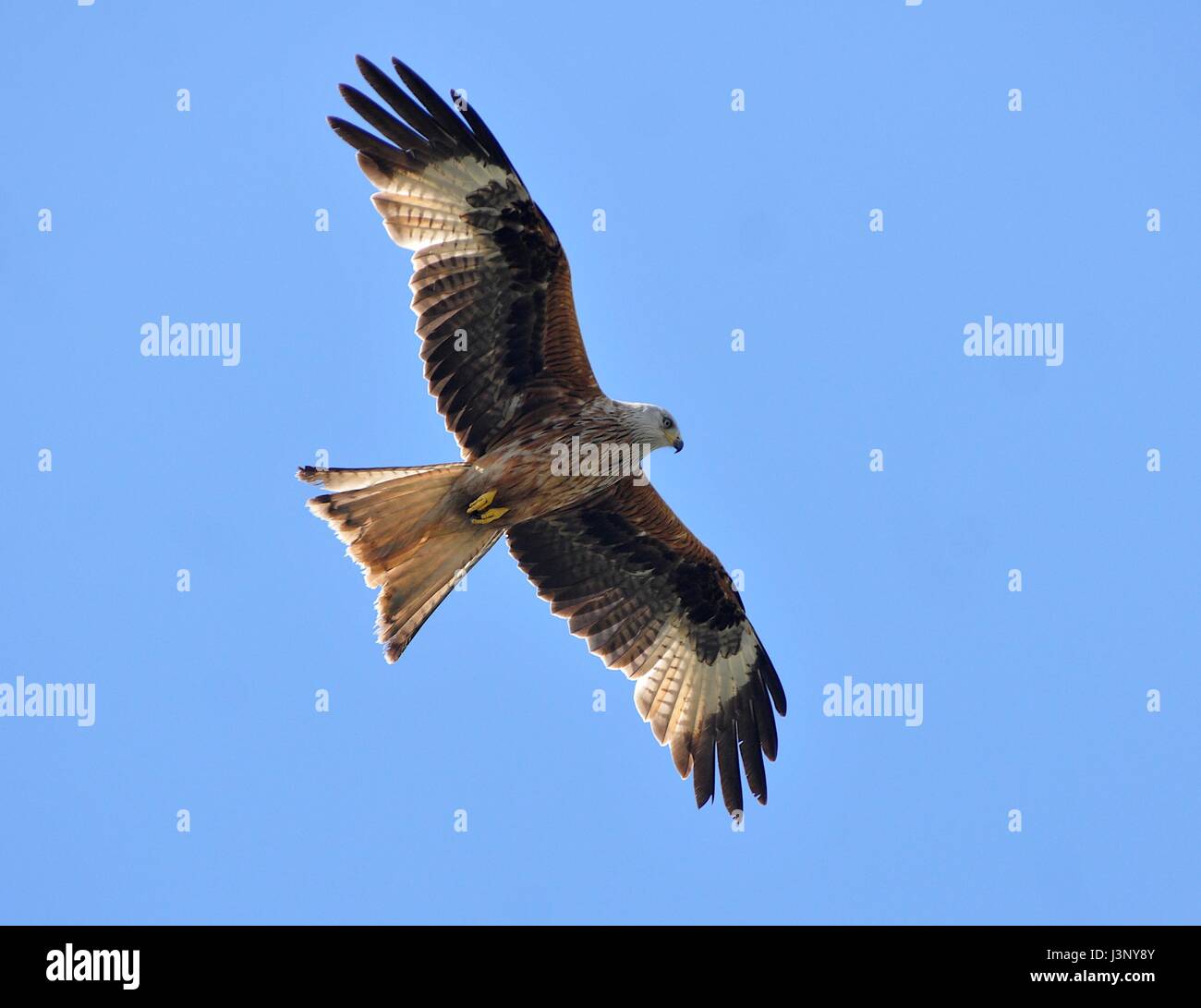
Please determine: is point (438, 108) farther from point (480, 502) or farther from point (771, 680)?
point (771, 680)

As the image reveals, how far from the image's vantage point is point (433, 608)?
11492mm

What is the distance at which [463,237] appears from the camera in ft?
36.9

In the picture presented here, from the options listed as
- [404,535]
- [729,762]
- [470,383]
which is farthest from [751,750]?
[470,383]

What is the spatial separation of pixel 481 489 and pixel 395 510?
0.61 meters

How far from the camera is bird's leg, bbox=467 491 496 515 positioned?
11.5m

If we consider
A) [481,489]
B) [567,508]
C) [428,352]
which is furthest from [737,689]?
[428,352]

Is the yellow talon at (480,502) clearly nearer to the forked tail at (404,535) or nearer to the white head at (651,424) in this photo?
the forked tail at (404,535)

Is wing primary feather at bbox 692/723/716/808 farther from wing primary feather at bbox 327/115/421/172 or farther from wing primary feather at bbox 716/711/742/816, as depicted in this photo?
wing primary feather at bbox 327/115/421/172

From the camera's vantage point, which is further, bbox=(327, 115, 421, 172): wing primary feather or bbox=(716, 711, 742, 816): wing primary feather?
bbox=(716, 711, 742, 816): wing primary feather

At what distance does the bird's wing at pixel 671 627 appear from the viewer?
500 inches

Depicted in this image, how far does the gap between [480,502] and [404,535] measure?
1.86 feet

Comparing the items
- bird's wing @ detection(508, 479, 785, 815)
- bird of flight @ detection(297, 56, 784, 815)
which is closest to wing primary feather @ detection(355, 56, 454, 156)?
bird of flight @ detection(297, 56, 784, 815)

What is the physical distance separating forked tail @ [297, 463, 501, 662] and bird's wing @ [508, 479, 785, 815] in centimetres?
120
